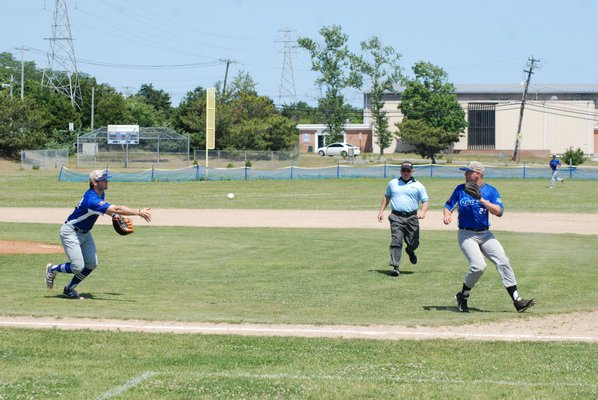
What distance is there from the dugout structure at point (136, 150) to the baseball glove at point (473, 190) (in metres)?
56.2

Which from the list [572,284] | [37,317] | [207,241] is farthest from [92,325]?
[207,241]

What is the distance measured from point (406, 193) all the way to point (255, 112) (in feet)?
223

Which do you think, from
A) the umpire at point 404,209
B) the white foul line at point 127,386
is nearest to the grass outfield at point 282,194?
the umpire at point 404,209

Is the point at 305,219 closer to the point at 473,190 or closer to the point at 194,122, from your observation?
the point at 473,190

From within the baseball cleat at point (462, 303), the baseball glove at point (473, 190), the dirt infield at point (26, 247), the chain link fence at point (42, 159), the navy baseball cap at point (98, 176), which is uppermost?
the navy baseball cap at point (98, 176)

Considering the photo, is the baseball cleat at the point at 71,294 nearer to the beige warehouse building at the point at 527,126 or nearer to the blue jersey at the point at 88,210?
the blue jersey at the point at 88,210

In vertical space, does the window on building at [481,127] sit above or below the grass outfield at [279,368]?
above

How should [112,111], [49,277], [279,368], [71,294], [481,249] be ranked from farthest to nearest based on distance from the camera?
1. [112,111]
2. [49,277]
3. [71,294]
4. [481,249]
5. [279,368]

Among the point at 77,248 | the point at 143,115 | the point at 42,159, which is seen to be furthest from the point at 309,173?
the point at 143,115

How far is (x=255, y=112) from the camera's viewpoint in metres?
84.7

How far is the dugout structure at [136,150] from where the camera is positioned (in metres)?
67.7

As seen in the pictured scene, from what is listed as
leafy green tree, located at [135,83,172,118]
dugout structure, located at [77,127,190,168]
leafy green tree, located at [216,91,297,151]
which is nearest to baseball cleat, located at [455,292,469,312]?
dugout structure, located at [77,127,190,168]

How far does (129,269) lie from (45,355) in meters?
9.21

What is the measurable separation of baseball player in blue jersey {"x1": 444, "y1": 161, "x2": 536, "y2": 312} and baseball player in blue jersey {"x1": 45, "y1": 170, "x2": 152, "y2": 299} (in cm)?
431
